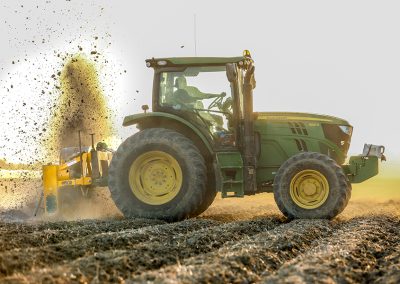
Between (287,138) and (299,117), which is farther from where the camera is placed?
(299,117)

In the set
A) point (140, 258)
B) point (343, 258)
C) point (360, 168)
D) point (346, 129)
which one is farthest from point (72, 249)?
point (346, 129)

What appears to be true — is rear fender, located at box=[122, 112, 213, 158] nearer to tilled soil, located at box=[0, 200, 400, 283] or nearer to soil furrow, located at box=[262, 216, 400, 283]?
tilled soil, located at box=[0, 200, 400, 283]

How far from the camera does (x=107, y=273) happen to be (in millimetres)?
5574

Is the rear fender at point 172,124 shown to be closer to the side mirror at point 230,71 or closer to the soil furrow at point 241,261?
the side mirror at point 230,71

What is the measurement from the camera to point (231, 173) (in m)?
11.2

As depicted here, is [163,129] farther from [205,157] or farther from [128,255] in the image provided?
[128,255]

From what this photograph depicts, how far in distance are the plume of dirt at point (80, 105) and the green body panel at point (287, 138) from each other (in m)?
9.42

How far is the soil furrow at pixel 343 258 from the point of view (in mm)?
5414

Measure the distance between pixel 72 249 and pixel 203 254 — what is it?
4.31 feet

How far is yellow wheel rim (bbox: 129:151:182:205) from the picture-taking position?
450 inches

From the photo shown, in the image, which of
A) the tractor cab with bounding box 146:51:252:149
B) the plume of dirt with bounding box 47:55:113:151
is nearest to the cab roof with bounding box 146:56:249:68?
the tractor cab with bounding box 146:51:252:149

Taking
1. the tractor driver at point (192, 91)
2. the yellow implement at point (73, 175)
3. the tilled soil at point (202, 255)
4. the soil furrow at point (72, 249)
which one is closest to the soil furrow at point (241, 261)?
the tilled soil at point (202, 255)

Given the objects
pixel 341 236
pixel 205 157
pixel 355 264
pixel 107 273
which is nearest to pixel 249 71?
pixel 205 157

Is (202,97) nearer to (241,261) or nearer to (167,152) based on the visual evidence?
(167,152)
